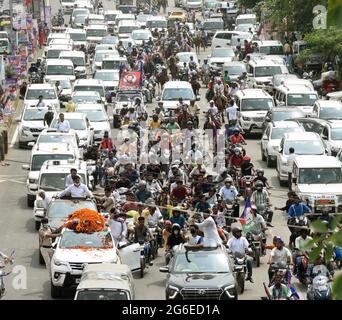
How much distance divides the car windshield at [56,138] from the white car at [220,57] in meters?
25.6

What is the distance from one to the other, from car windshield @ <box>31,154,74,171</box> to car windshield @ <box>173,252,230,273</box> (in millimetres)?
12917

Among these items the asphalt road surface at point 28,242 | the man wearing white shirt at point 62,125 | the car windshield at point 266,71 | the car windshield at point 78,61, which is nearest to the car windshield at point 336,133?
the asphalt road surface at point 28,242

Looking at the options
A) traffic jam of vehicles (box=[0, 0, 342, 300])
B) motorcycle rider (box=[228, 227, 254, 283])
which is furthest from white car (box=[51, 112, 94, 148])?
motorcycle rider (box=[228, 227, 254, 283])

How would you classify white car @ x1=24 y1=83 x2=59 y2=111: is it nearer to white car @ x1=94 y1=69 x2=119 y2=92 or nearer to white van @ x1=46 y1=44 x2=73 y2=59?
white car @ x1=94 y1=69 x2=119 y2=92

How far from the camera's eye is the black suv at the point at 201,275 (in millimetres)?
22422

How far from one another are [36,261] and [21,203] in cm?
→ 766

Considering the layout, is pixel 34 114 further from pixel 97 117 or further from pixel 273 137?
pixel 273 137

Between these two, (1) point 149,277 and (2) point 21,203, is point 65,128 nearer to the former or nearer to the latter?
(2) point 21,203

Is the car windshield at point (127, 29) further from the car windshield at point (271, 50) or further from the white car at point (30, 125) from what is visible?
the white car at point (30, 125)

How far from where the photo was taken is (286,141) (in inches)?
1500

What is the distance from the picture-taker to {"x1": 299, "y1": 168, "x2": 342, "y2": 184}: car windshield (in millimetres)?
33594

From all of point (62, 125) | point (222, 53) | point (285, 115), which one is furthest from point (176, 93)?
point (222, 53)
